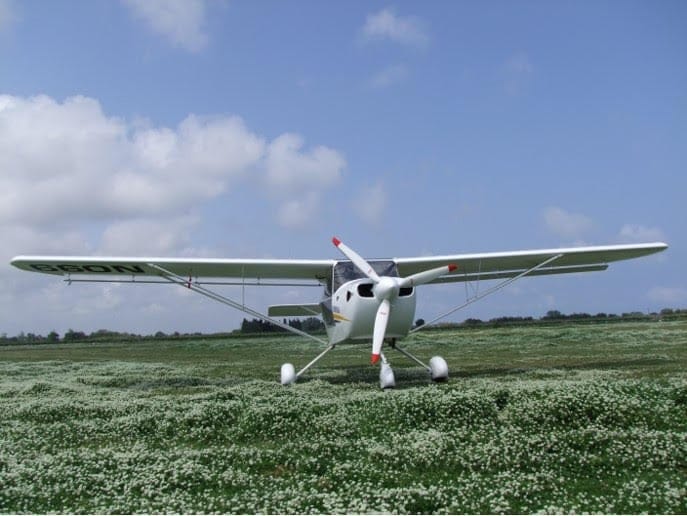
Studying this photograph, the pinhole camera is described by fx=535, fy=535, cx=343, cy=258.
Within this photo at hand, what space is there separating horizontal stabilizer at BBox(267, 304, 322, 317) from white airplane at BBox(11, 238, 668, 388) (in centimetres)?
382

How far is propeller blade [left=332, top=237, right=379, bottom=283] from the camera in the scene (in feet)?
38.9

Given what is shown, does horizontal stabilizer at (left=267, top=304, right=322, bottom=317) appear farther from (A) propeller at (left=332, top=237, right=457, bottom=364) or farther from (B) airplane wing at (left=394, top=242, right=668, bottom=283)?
(A) propeller at (left=332, top=237, right=457, bottom=364)

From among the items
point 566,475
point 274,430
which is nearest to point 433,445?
point 566,475

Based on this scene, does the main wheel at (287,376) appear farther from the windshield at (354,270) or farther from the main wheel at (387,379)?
the main wheel at (387,379)

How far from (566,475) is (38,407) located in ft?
29.0

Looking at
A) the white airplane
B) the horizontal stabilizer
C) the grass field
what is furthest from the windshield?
the horizontal stabilizer

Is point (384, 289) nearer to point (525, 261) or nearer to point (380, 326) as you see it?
point (380, 326)

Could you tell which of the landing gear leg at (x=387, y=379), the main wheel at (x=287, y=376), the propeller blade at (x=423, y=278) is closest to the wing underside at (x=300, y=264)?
the propeller blade at (x=423, y=278)

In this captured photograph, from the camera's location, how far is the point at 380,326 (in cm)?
1126

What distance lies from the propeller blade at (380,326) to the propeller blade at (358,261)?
581 mm

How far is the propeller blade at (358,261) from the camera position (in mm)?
11844

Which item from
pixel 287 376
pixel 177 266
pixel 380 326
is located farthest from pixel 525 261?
pixel 177 266

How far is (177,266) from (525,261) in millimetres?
9841

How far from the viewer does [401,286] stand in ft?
37.9
